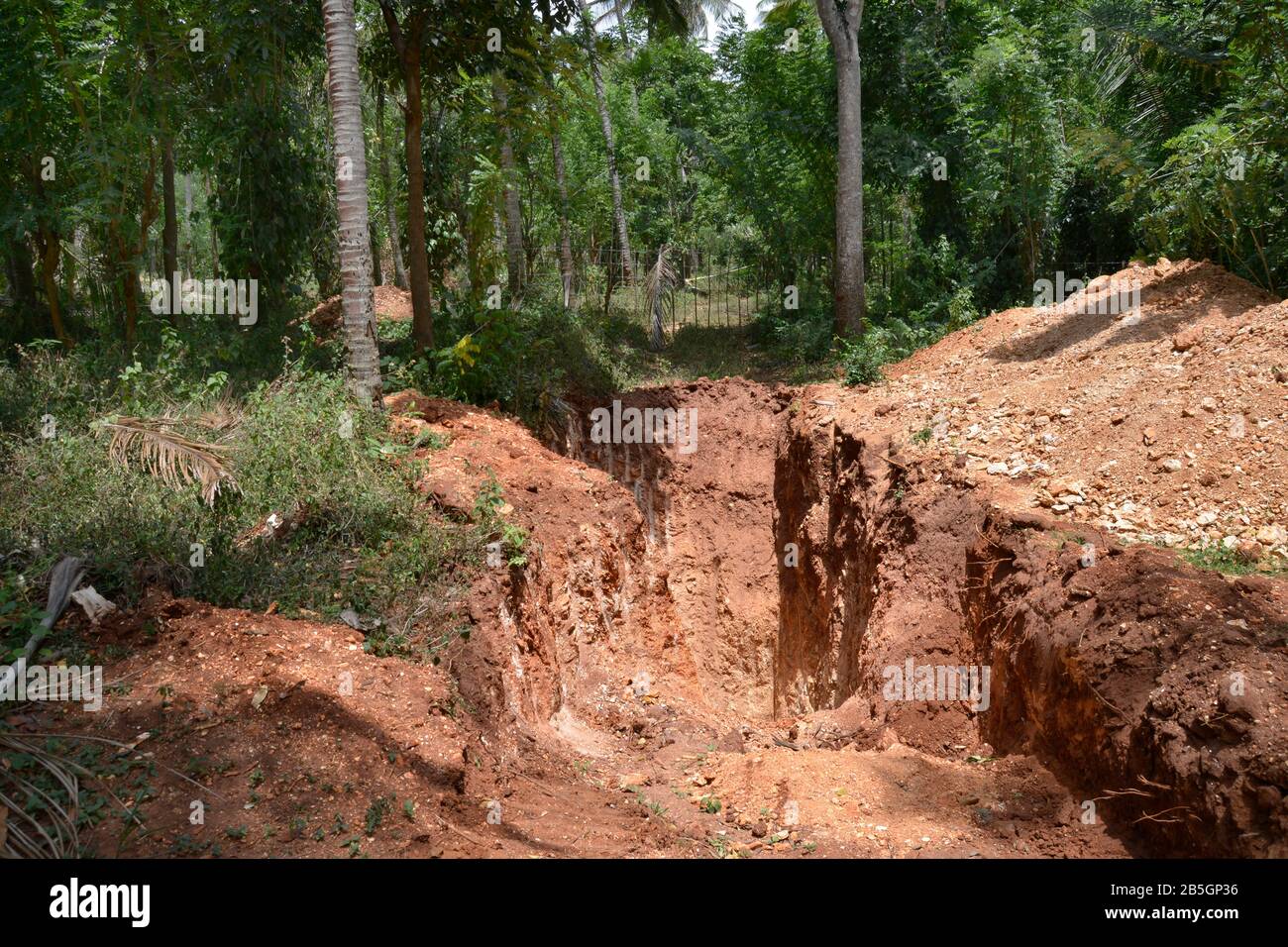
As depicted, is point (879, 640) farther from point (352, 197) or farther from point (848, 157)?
point (848, 157)

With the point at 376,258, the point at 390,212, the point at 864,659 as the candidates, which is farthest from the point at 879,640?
the point at 376,258

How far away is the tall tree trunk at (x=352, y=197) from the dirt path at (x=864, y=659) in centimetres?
74

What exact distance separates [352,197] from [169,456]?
3500 mm

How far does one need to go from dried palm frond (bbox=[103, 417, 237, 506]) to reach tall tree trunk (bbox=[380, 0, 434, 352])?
4.74m

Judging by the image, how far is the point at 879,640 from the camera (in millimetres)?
8289

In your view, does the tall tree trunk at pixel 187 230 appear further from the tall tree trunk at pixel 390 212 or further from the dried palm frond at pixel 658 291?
the dried palm frond at pixel 658 291

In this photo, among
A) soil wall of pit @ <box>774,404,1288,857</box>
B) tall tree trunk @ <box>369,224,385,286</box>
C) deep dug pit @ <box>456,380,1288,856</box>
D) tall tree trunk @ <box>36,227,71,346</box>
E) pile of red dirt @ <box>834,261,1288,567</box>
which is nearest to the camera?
soil wall of pit @ <box>774,404,1288,857</box>

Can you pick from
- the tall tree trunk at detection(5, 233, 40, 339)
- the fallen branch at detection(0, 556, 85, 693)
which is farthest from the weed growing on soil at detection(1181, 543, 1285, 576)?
the tall tree trunk at detection(5, 233, 40, 339)

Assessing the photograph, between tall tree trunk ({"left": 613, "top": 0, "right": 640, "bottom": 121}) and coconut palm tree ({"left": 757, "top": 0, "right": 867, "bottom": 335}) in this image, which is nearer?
coconut palm tree ({"left": 757, "top": 0, "right": 867, "bottom": 335})

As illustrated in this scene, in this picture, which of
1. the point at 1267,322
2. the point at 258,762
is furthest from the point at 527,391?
the point at 1267,322

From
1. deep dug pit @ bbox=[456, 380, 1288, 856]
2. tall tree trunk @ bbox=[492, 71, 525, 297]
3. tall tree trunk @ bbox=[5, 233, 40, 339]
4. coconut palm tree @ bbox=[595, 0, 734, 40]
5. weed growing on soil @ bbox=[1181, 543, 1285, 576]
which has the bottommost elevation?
deep dug pit @ bbox=[456, 380, 1288, 856]

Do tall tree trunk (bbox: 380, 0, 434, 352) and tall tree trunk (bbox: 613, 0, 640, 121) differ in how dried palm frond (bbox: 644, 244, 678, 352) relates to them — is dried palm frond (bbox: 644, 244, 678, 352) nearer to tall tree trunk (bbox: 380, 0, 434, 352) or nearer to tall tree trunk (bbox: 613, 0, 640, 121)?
tall tree trunk (bbox: 613, 0, 640, 121)

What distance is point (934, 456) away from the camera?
9016 millimetres

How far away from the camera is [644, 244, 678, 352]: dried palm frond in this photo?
56.3 ft
